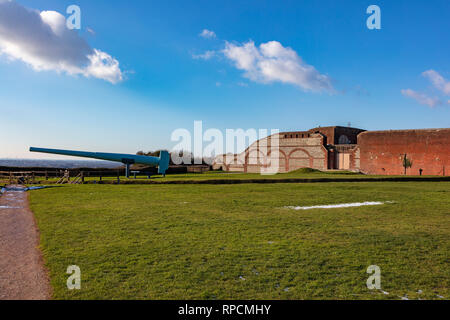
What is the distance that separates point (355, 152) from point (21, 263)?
1959 inches

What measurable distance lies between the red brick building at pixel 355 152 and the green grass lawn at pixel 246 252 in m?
37.2

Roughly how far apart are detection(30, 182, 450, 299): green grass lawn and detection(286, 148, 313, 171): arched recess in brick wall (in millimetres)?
43608

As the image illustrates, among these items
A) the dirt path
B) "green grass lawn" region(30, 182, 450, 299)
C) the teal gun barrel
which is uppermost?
the teal gun barrel

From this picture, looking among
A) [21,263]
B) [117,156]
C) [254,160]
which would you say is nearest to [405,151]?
[254,160]

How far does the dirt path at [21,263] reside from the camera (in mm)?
4531

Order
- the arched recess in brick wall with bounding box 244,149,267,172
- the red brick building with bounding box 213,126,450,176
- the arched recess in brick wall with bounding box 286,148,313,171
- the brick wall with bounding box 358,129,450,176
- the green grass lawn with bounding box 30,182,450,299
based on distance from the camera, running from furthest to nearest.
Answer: the arched recess in brick wall with bounding box 244,149,267,172
the arched recess in brick wall with bounding box 286,148,313,171
the red brick building with bounding box 213,126,450,176
the brick wall with bounding box 358,129,450,176
the green grass lawn with bounding box 30,182,450,299

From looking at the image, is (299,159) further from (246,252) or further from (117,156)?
(246,252)

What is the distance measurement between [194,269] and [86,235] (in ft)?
12.4

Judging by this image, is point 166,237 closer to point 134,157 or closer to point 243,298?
point 243,298

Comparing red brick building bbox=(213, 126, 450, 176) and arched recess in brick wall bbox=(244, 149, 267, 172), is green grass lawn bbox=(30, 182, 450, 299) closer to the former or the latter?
red brick building bbox=(213, 126, 450, 176)

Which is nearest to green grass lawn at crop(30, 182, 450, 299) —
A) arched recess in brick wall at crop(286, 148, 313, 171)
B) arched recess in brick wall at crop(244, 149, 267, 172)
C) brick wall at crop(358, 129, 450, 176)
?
brick wall at crop(358, 129, 450, 176)

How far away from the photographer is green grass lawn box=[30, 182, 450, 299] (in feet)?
14.9

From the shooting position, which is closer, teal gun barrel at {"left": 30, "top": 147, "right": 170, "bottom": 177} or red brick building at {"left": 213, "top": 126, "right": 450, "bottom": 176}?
teal gun barrel at {"left": 30, "top": 147, "right": 170, "bottom": 177}
